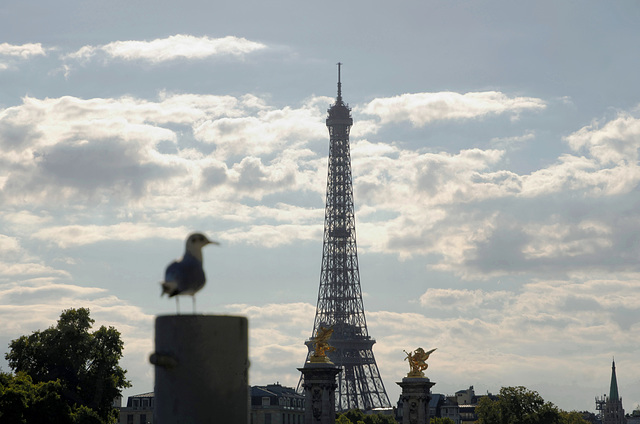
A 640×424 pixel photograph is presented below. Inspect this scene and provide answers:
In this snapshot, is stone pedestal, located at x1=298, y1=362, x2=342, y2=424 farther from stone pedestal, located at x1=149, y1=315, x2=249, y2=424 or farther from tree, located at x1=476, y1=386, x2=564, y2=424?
stone pedestal, located at x1=149, y1=315, x2=249, y2=424

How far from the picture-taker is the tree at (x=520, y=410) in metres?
118

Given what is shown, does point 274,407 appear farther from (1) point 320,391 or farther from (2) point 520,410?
(1) point 320,391

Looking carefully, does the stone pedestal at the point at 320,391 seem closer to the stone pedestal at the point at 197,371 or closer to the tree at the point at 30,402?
the tree at the point at 30,402

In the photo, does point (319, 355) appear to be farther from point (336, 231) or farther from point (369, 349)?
point (336, 231)

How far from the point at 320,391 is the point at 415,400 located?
787 cm

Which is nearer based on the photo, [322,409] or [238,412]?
[238,412]

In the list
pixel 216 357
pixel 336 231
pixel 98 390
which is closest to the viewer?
pixel 216 357

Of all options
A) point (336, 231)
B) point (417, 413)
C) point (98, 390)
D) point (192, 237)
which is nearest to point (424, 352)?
point (417, 413)

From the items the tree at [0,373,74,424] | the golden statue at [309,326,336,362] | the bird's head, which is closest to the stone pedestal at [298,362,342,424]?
the golden statue at [309,326,336,362]

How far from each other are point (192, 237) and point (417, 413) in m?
78.7

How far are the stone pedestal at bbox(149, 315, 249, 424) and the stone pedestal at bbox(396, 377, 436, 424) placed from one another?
7834 centimetres

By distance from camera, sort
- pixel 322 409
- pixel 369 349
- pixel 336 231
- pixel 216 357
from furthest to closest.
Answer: pixel 336 231 < pixel 369 349 < pixel 322 409 < pixel 216 357

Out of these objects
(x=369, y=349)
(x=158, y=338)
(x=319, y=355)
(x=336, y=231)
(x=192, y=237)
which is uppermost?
(x=336, y=231)

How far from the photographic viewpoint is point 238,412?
12539mm
